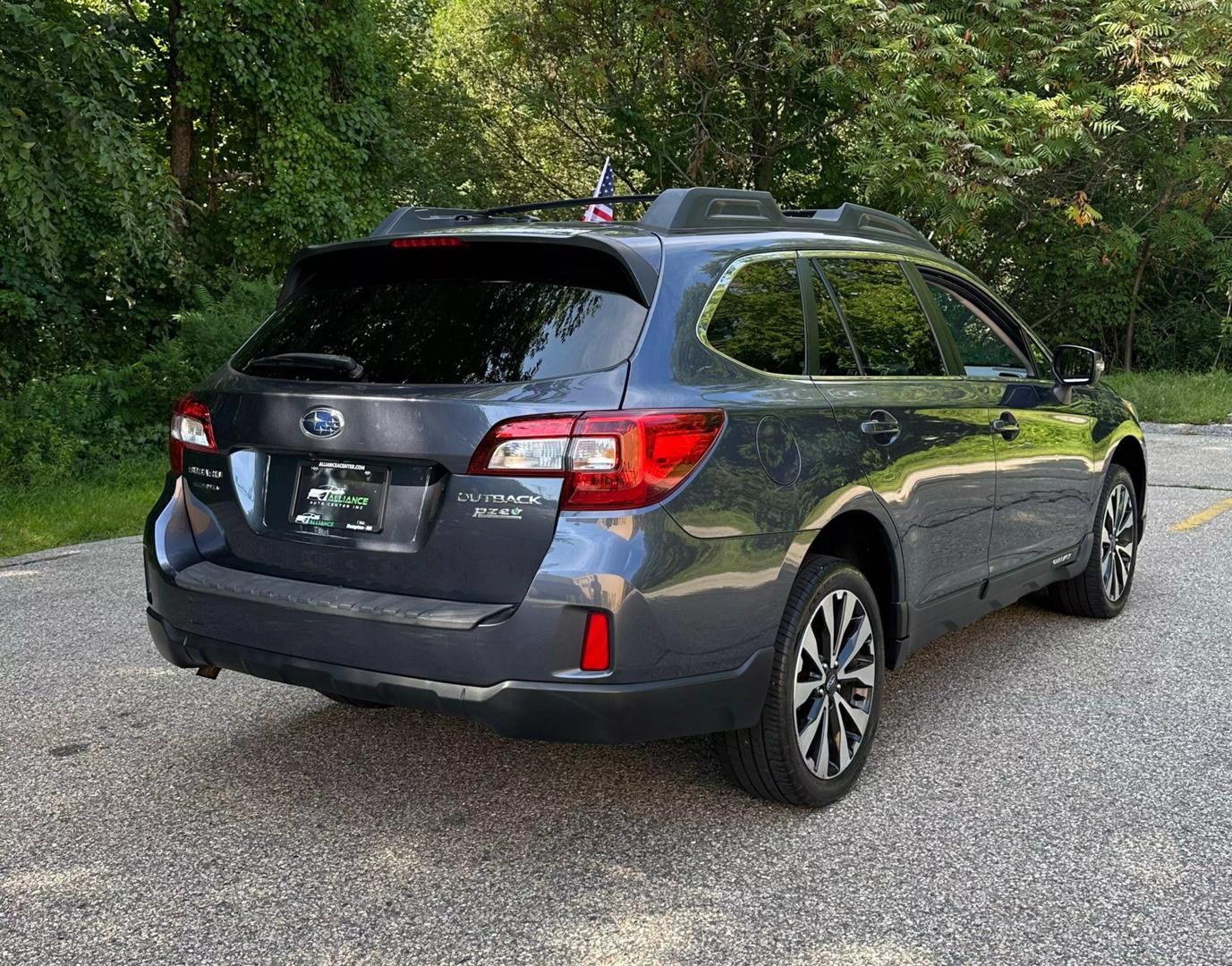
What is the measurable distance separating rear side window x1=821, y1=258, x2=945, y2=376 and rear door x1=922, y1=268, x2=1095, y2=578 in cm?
24

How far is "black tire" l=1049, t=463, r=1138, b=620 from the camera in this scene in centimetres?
588

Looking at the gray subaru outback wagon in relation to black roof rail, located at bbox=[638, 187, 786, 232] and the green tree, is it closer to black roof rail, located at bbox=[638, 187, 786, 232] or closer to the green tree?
black roof rail, located at bbox=[638, 187, 786, 232]

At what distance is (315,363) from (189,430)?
538 mm

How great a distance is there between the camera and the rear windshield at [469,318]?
128 inches

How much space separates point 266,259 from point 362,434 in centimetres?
1449

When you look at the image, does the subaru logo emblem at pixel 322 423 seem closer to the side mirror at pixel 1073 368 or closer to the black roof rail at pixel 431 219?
the black roof rail at pixel 431 219

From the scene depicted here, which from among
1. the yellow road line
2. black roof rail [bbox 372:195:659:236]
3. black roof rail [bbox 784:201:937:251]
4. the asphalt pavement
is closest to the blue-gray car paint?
black roof rail [bbox 784:201:937:251]

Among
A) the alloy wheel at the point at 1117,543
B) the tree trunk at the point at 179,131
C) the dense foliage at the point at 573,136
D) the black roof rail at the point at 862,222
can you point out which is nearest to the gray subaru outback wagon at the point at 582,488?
the black roof rail at the point at 862,222

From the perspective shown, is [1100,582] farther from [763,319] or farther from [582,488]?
[582,488]

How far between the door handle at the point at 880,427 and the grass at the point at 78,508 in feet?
21.5

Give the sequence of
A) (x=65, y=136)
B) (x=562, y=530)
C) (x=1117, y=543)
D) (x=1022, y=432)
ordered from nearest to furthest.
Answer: (x=562, y=530) → (x=1022, y=432) → (x=1117, y=543) → (x=65, y=136)

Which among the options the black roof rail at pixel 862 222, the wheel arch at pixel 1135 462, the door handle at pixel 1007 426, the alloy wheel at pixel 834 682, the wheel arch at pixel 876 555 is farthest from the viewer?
the wheel arch at pixel 1135 462

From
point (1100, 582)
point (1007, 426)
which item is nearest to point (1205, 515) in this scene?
point (1100, 582)

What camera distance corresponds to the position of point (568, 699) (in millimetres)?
3082
